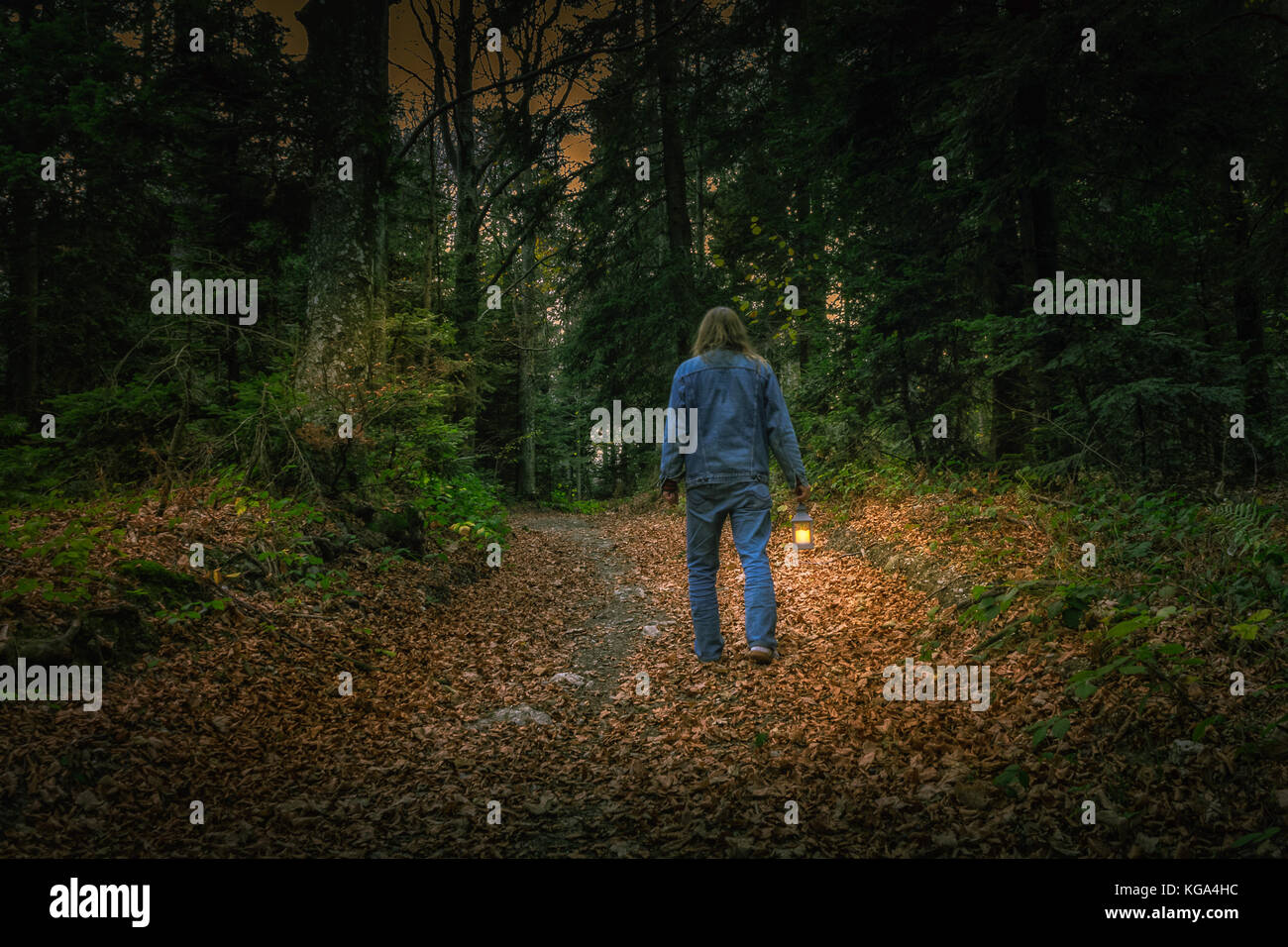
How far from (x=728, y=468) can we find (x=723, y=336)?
1167 millimetres

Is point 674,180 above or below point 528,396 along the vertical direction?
above

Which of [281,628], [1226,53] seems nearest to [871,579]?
[281,628]

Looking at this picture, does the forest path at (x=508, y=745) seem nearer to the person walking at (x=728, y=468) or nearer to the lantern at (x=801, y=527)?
the person walking at (x=728, y=468)

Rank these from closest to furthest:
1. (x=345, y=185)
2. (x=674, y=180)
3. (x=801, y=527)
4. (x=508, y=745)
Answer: (x=508, y=745) < (x=801, y=527) < (x=345, y=185) < (x=674, y=180)

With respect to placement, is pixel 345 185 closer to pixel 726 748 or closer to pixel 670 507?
pixel 670 507

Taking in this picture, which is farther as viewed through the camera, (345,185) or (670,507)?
(345,185)

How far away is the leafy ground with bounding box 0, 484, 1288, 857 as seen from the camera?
277 centimetres

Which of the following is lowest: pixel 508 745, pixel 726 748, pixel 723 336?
pixel 508 745

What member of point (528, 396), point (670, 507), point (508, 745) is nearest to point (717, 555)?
point (508, 745)

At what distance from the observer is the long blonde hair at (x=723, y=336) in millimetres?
5332

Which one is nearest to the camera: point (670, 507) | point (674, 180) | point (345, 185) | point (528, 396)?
point (670, 507)

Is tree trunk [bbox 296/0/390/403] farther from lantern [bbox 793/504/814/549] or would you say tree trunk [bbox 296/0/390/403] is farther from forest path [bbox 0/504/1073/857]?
lantern [bbox 793/504/814/549]

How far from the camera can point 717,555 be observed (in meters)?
5.09

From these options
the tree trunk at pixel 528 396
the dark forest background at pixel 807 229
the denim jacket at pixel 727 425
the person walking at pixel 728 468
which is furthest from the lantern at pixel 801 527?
the tree trunk at pixel 528 396
